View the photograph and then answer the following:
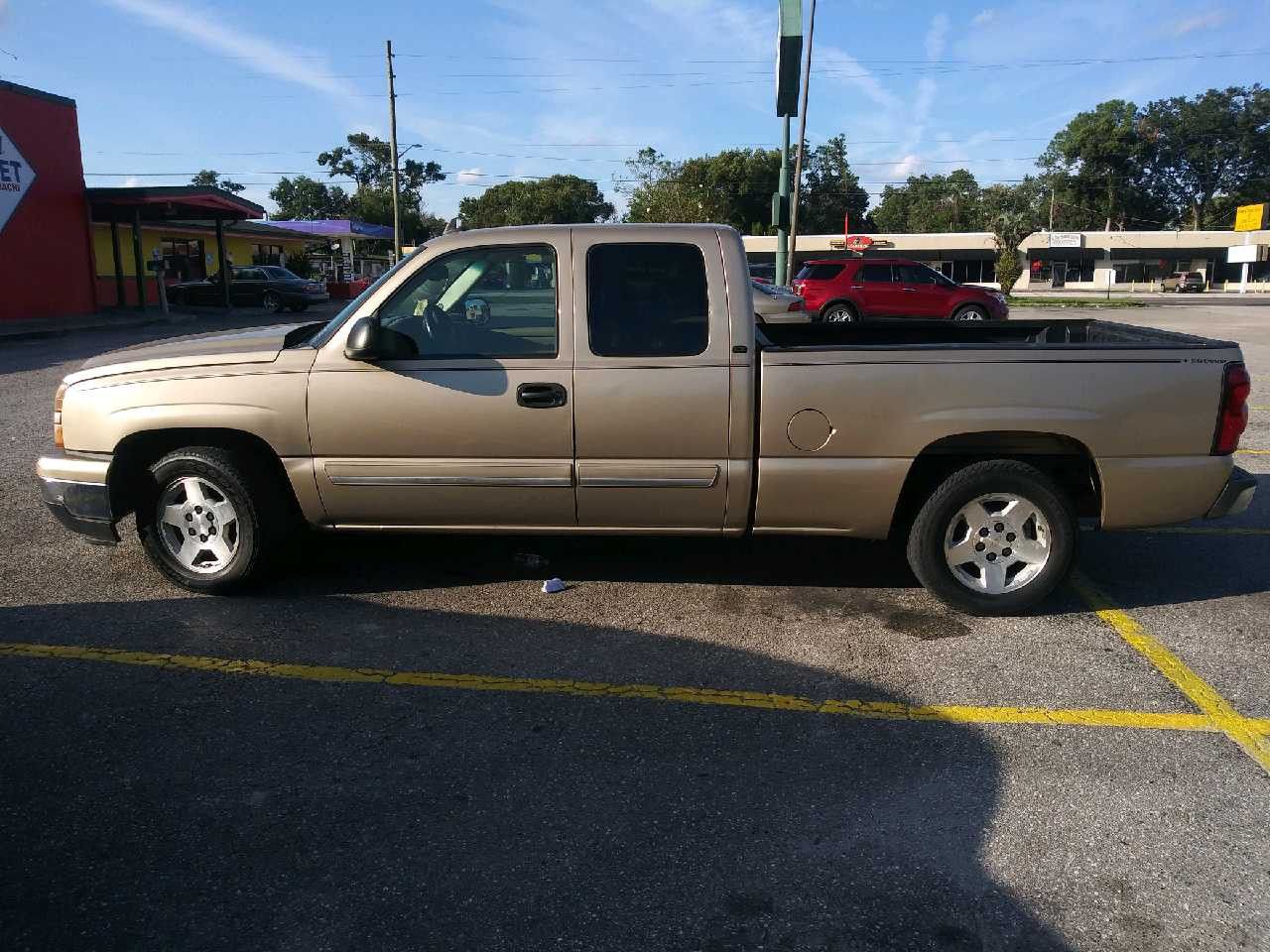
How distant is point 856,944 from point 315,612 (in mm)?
3227

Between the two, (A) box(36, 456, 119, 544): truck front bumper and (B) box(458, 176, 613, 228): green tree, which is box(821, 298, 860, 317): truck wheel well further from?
(B) box(458, 176, 613, 228): green tree

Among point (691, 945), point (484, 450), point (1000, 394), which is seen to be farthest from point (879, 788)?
point (484, 450)

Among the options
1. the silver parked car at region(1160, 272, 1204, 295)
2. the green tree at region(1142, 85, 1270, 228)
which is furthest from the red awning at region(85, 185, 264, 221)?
the green tree at region(1142, 85, 1270, 228)

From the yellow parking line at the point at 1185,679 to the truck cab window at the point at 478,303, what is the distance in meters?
3.12

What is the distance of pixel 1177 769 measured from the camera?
3.47 metres

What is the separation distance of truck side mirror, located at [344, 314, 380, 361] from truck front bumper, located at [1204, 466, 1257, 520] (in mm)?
4035

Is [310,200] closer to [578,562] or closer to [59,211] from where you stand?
[59,211]

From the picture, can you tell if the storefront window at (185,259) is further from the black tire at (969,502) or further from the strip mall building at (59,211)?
the black tire at (969,502)

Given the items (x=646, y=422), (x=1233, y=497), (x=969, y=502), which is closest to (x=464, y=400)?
(x=646, y=422)

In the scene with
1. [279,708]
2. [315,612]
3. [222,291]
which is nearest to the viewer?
[279,708]

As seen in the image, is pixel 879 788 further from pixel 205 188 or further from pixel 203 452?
pixel 205 188

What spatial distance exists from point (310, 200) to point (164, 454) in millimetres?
105807

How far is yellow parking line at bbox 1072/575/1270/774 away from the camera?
367 centimetres

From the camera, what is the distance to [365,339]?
4.54 metres
